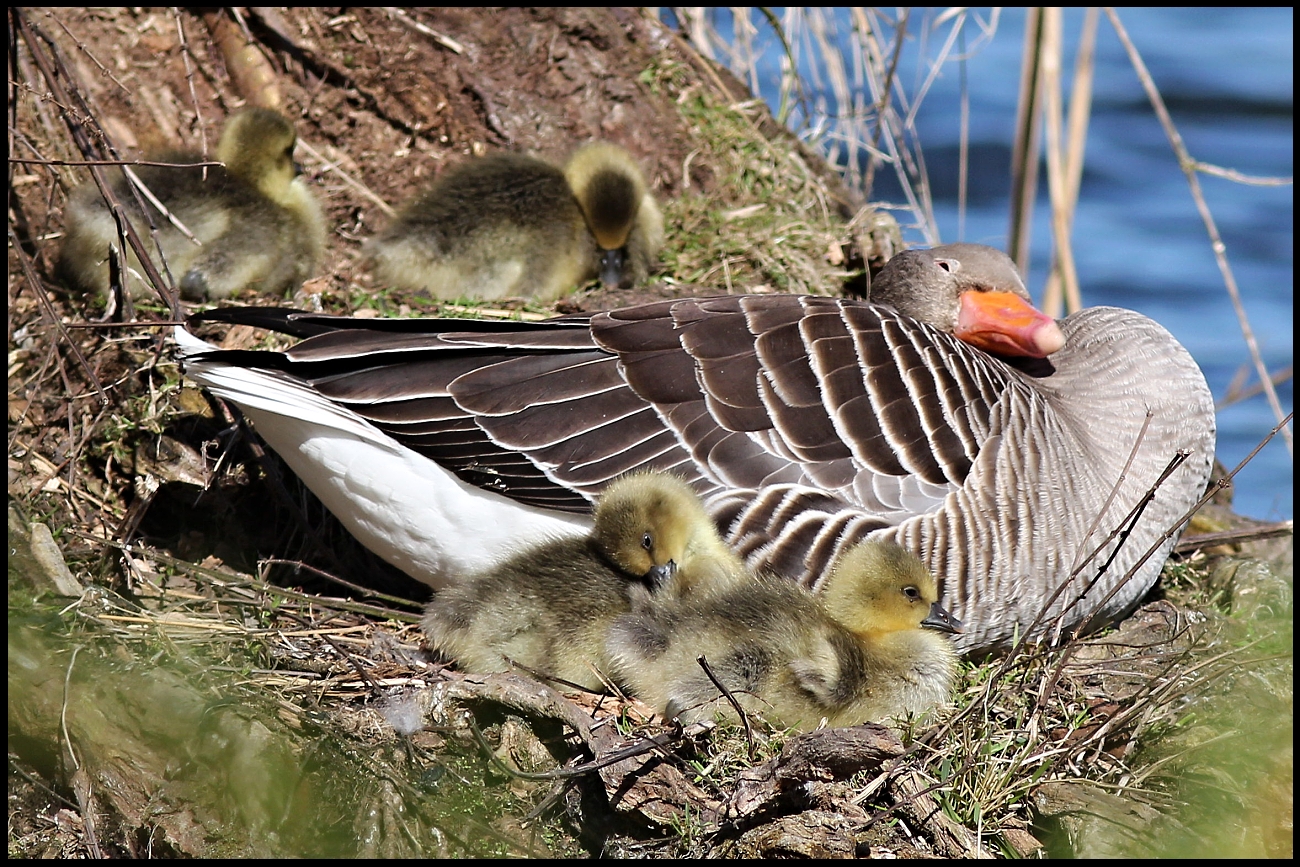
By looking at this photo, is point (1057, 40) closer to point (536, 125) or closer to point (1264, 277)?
point (536, 125)

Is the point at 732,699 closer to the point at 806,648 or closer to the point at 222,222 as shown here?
the point at 806,648

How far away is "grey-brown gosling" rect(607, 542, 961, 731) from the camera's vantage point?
324 cm

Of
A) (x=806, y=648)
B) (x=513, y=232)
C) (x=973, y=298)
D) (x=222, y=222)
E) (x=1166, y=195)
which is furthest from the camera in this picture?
(x=1166, y=195)

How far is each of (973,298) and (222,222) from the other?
298 cm

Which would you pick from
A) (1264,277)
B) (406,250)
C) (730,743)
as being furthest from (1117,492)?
(1264,277)

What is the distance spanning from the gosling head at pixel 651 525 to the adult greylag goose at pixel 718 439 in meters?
0.13

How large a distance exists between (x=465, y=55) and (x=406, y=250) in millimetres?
1598

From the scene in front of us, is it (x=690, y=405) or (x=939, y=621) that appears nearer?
(x=939, y=621)

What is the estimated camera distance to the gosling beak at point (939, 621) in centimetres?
338

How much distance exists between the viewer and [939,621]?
133 inches

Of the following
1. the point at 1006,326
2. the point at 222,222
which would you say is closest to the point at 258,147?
the point at 222,222

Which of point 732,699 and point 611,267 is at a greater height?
point 611,267

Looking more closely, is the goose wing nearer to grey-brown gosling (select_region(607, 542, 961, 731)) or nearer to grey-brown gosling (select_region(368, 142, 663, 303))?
grey-brown gosling (select_region(607, 542, 961, 731))

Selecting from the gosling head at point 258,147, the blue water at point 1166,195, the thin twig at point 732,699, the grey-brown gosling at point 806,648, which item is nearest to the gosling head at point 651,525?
the grey-brown gosling at point 806,648
